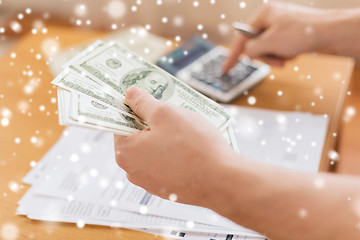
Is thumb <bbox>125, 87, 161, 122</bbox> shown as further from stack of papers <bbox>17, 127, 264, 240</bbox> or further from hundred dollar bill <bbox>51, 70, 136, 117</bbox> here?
stack of papers <bbox>17, 127, 264, 240</bbox>

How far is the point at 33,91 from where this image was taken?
3.57ft

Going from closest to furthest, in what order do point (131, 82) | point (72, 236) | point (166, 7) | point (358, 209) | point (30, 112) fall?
point (358, 209) → point (72, 236) → point (131, 82) → point (30, 112) → point (166, 7)

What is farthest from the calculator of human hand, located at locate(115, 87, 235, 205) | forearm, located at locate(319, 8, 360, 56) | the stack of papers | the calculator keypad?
human hand, located at locate(115, 87, 235, 205)

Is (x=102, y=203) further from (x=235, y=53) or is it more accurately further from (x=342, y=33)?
(x=342, y=33)

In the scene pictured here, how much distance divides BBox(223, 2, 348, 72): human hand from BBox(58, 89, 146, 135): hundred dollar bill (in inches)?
19.9

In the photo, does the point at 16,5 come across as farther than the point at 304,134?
Yes

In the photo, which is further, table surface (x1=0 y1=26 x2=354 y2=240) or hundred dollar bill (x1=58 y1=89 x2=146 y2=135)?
table surface (x1=0 y1=26 x2=354 y2=240)

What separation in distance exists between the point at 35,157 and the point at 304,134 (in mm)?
598

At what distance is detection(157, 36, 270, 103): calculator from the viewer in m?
1.07

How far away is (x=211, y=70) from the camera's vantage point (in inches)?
44.8

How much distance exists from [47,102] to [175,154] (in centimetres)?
59

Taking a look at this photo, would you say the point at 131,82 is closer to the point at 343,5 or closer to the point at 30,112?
the point at 30,112

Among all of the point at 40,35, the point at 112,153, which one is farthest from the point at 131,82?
the point at 40,35

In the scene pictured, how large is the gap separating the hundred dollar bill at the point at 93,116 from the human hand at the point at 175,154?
0.03m
